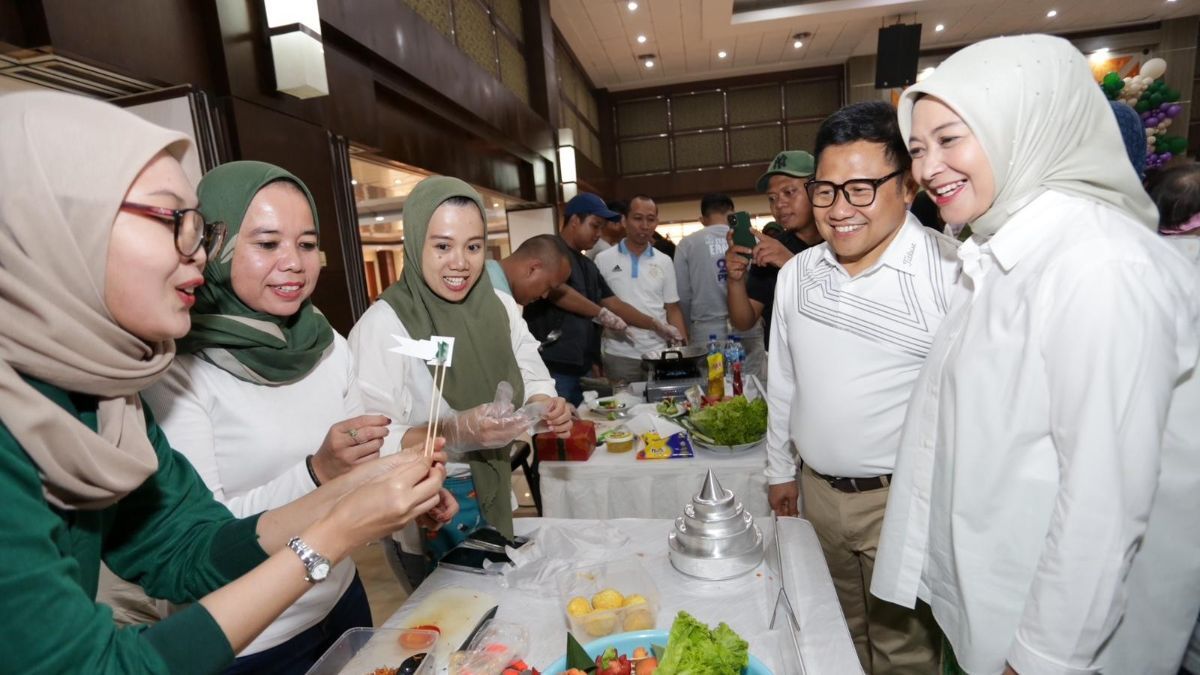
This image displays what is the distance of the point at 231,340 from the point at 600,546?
958 millimetres

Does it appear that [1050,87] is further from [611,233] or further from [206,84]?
[611,233]

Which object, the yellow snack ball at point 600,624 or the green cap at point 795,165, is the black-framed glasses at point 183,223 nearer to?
the yellow snack ball at point 600,624

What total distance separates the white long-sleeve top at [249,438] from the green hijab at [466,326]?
46cm

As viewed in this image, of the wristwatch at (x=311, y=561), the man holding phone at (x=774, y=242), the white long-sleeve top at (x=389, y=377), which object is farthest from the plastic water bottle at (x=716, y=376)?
the wristwatch at (x=311, y=561)

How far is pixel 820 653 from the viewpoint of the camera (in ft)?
3.29

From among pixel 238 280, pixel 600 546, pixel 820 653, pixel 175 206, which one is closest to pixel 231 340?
pixel 238 280

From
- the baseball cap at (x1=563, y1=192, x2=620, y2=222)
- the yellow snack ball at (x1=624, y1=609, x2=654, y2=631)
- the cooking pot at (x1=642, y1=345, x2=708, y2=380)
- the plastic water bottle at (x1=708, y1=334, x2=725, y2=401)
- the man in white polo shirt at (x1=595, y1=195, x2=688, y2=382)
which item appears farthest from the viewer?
the man in white polo shirt at (x1=595, y1=195, x2=688, y2=382)

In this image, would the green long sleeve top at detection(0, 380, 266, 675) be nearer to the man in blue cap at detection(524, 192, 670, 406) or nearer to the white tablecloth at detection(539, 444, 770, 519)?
the white tablecloth at detection(539, 444, 770, 519)

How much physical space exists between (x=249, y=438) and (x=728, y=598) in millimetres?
1054

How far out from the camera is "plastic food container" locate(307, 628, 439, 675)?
0.97 m

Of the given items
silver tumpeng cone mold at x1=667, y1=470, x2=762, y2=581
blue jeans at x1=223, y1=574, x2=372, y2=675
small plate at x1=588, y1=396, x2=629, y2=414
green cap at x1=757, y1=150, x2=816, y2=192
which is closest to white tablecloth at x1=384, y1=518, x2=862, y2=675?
silver tumpeng cone mold at x1=667, y1=470, x2=762, y2=581

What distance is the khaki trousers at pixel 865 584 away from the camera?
4.90ft

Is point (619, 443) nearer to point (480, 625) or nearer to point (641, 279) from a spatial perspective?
point (480, 625)

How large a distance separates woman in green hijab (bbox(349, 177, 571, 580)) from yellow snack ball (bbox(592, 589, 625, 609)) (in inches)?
21.2
